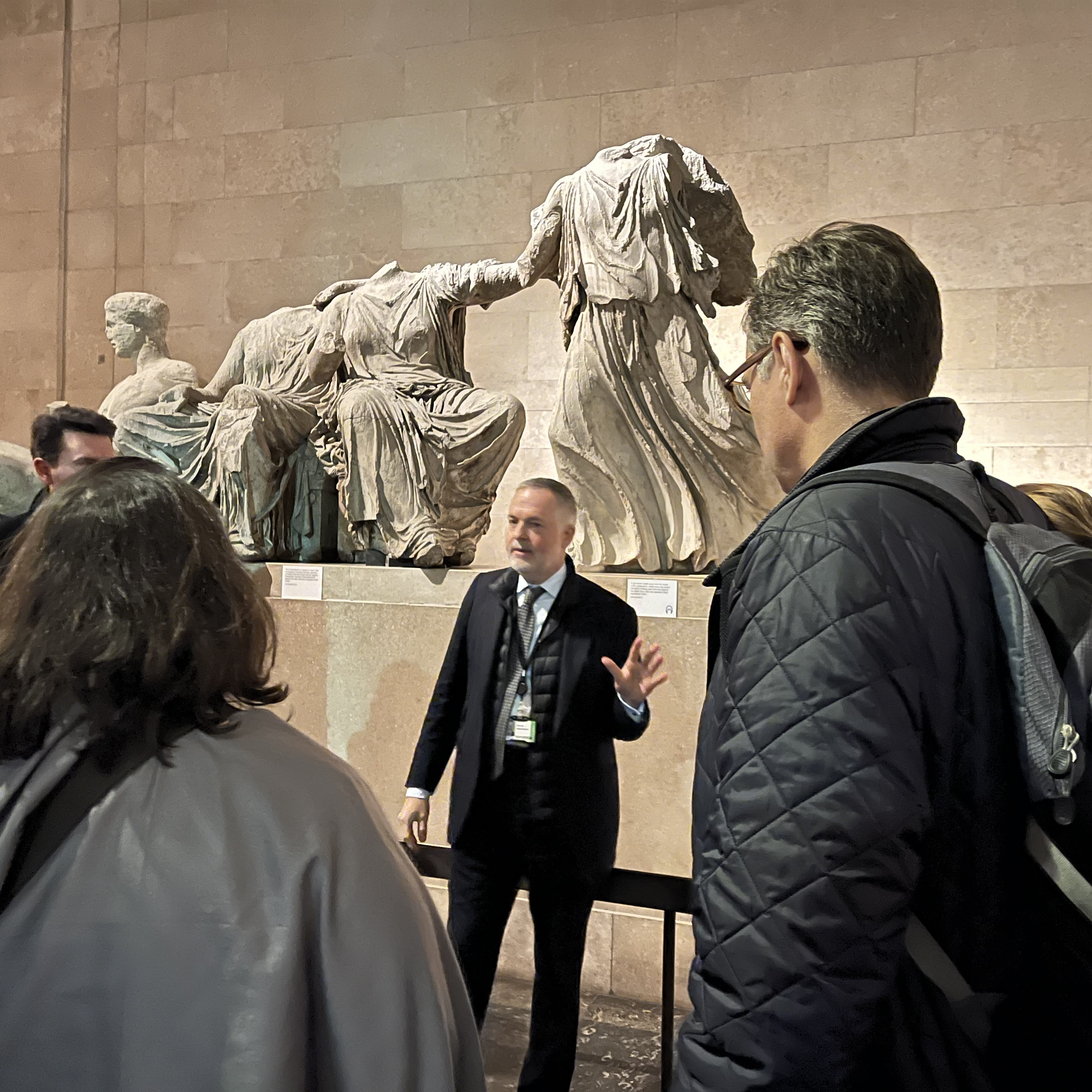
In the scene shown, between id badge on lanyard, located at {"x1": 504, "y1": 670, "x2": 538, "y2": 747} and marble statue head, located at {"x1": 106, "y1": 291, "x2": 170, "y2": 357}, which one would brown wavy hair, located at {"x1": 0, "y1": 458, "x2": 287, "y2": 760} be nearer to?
id badge on lanyard, located at {"x1": 504, "y1": 670, "x2": 538, "y2": 747}

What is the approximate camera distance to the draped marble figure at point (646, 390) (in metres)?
4.48

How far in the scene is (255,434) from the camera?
5.39 meters

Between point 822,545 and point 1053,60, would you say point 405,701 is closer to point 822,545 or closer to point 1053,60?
point 822,545

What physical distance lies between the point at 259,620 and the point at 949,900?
760 mm

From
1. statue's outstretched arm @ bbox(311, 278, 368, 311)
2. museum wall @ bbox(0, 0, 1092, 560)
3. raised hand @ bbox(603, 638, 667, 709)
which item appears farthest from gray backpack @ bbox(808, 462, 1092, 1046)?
museum wall @ bbox(0, 0, 1092, 560)

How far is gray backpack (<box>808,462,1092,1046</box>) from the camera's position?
1.09 m

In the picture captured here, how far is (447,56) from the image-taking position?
30.0 ft

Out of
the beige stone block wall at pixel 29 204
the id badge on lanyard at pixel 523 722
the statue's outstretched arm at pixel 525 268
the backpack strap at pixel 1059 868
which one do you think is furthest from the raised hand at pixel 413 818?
the beige stone block wall at pixel 29 204

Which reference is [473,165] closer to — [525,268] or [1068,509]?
[525,268]

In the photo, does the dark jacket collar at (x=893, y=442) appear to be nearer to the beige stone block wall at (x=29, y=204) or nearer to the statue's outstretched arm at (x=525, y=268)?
the statue's outstretched arm at (x=525, y=268)

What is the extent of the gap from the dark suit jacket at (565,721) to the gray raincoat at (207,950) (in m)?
1.89

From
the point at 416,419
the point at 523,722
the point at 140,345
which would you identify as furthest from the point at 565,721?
the point at 140,345

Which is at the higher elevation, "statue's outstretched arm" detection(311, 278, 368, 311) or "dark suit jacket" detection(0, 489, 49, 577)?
"statue's outstretched arm" detection(311, 278, 368, 311)

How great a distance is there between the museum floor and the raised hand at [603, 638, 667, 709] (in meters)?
1.38
